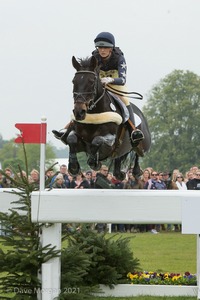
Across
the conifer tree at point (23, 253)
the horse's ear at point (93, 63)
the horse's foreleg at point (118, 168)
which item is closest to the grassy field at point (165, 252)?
the horse's foreleg at point (118, 168)

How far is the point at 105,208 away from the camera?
7.34 metres

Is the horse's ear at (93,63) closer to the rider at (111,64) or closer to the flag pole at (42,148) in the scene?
the rider at (111,64)

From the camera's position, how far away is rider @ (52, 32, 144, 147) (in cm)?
901

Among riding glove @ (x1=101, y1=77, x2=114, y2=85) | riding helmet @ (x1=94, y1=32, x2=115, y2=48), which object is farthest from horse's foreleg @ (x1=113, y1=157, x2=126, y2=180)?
riding helmet @ (x1=94, y1=32, x2=115, y2=48)

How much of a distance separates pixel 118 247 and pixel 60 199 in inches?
71.2

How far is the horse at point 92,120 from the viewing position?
8.27 metres

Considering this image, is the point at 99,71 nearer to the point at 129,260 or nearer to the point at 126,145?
the point at 126,145

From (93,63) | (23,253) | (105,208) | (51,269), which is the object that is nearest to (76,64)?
(93,63)

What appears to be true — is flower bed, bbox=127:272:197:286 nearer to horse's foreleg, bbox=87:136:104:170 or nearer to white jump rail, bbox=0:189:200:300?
horse's foreleg, bbox=87:136:104:170

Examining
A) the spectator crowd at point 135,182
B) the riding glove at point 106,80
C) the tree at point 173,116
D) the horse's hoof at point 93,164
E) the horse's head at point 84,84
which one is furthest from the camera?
the tree at point 173,116

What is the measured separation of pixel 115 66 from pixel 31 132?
6.80 ft

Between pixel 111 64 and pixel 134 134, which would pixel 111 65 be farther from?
pixel 134 134

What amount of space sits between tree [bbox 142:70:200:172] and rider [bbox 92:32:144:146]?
51.9 m

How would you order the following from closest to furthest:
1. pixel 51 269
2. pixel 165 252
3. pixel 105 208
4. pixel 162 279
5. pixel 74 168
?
pixel 105 208, pixel 51 269, pixel 74 168, pixel 162 279, pixel 165 252
